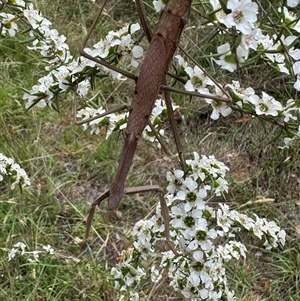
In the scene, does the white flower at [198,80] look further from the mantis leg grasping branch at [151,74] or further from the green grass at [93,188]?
the green grass at [93,188]

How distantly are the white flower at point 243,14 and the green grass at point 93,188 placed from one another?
1.02 metres

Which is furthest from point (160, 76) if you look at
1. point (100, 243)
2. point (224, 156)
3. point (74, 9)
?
point (74, 9)

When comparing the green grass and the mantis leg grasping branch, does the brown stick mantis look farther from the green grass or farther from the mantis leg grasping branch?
the green grass

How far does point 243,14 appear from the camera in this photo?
51 cm

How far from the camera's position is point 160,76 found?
0.72 m

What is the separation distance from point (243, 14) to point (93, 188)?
1.51 m

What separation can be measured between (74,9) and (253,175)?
1159 millimetres

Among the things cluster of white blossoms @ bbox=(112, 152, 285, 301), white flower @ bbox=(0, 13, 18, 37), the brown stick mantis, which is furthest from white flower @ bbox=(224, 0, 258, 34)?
white flower @ bbox=(0, 13, 18, 37)

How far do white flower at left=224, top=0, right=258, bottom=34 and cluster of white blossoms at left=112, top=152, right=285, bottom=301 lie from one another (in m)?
0.33

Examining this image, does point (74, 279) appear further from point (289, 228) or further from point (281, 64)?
point (281, 64)

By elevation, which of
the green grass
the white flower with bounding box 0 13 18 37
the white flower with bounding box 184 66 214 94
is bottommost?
the green grass

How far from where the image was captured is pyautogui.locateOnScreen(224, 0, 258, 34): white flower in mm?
508

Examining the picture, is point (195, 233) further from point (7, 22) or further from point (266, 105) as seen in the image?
point (7, 22)

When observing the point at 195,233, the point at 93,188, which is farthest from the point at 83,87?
the point at 93,188
